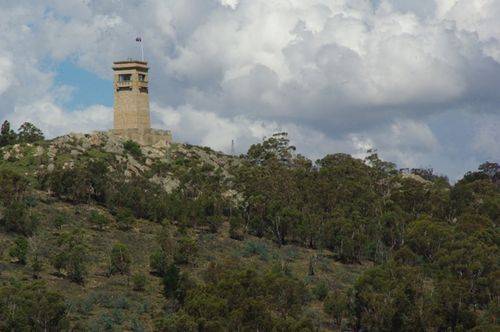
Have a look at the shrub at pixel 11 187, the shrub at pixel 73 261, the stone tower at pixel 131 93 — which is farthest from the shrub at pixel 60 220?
the stone tower at pixel 131 93

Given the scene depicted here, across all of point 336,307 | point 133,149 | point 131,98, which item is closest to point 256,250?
point 336,307

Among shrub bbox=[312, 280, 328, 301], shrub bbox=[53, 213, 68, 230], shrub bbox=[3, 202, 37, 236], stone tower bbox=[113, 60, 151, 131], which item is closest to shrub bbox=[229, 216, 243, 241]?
shrub bbox=[53, 213, 68, 230]

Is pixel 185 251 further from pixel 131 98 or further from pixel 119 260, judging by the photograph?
pixel 131 98

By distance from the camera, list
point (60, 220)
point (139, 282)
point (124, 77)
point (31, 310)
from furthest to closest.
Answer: point (124, 77) < point (60, 220) < point (139, 282) < point (31, 310)

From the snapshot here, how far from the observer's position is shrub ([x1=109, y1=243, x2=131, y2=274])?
74.4 metres

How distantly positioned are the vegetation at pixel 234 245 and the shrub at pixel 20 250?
0.20 metres

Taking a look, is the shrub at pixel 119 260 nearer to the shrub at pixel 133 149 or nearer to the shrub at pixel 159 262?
the shrub at pixel 159 262

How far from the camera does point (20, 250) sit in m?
71.2

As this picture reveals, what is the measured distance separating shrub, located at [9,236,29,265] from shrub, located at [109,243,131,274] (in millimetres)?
6769

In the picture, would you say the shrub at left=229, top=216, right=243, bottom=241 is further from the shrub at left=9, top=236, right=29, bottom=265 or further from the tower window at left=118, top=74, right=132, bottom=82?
the tower window at left=118, top=74, right=132, bottom=82

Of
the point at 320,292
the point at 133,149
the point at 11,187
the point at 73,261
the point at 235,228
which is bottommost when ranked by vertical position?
the point at 320,292

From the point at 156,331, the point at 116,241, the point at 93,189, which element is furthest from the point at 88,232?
the point at 156,331

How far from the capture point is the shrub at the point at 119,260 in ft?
244

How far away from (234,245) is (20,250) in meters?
25.6
